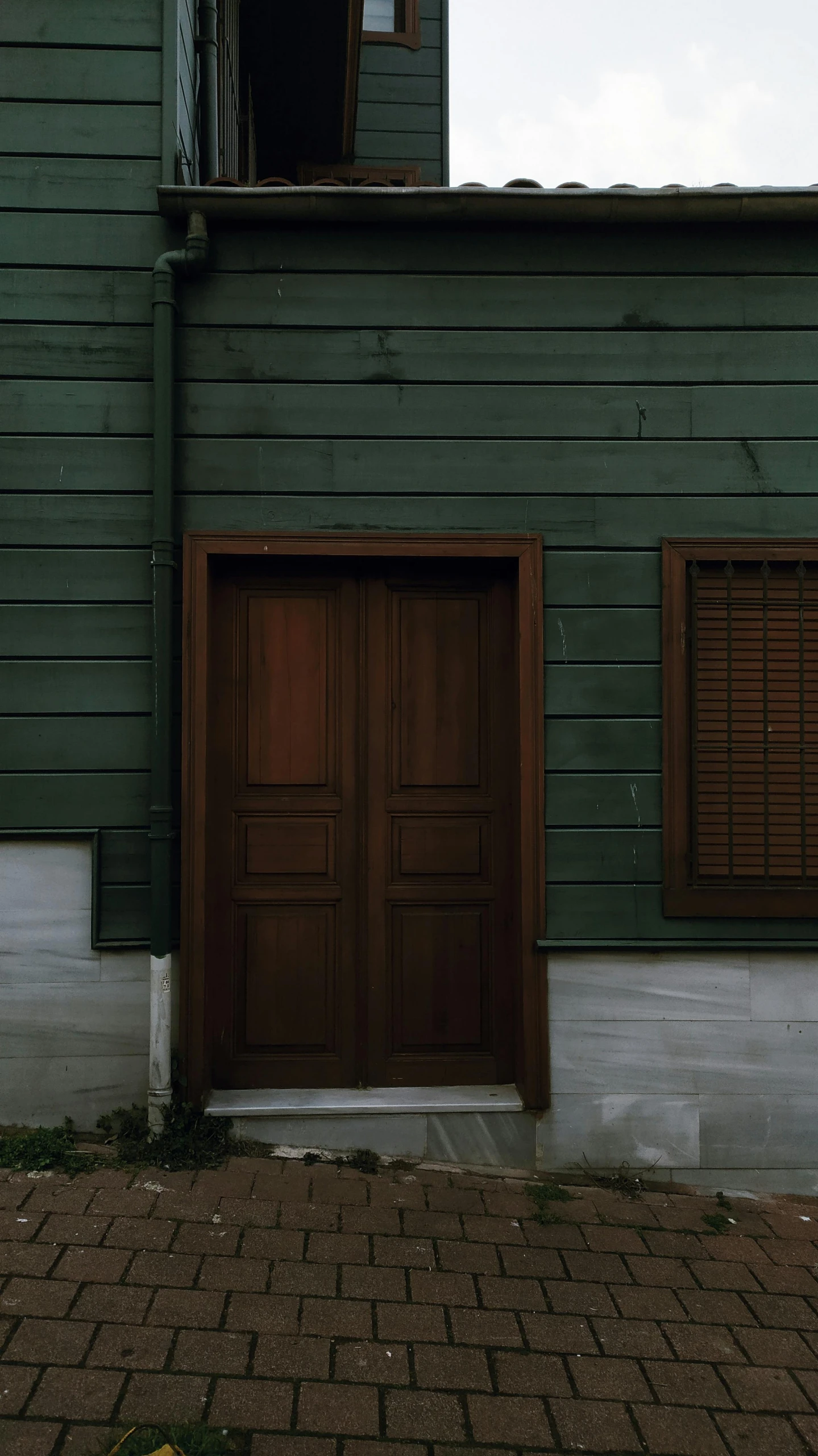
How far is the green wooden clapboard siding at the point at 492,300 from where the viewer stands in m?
4.35

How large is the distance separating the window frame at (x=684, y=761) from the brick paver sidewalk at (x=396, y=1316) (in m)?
1.27

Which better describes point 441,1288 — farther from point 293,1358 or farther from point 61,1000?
point 61,1000

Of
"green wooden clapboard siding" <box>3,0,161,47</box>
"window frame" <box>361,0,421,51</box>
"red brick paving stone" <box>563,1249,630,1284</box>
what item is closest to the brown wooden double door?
"red brick paving stone" <box>563,1249,630,1284</box>

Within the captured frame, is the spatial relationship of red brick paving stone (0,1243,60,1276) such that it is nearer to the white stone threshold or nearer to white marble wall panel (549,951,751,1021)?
the white stone threshold

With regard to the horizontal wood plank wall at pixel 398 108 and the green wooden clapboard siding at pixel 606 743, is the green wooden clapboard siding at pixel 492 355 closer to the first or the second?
the green wooden clapboard siding at pixel 606 743

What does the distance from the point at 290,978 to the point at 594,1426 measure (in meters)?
2.22

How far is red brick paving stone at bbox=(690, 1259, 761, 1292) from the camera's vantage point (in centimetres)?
346

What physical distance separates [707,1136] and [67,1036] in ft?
9.36

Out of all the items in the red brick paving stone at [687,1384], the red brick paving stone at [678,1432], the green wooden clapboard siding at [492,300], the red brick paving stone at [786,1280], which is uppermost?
the green wooden clapboard siding at [492,300]

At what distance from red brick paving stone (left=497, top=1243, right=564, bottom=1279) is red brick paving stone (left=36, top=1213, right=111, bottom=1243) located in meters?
1.33

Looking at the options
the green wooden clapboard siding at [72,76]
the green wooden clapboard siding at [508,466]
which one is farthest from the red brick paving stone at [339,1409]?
the green wooden clapboard siding at [72,76]

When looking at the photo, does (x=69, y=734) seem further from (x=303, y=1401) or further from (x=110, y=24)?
(x=110, y=24)

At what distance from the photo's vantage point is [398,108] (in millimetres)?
9016

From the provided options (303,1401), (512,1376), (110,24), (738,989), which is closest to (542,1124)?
(738,989)
